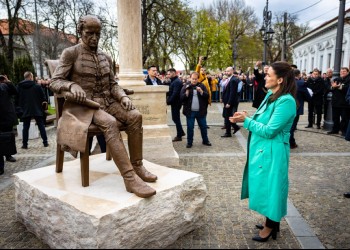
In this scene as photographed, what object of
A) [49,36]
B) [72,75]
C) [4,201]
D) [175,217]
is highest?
[49,36]

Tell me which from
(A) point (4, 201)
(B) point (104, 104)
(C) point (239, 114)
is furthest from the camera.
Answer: (A) point (4, 201)

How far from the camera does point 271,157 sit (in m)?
2.89

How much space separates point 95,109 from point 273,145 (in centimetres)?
199

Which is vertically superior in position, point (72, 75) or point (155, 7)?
point (155, 7)

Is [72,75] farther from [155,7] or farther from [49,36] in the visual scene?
[49,36]

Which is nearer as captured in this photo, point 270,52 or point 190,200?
point 190,200

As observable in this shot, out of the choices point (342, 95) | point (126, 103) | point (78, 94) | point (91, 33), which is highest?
point (91, 33)

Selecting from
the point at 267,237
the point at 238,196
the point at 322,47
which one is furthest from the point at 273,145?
the point at 322,47

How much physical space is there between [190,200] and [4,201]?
9.60ft

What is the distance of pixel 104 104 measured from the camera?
3.73m

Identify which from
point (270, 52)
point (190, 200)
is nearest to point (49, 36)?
point (190, 200)

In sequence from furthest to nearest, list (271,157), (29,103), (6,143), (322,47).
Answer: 1. (322,47)
2. (29,103)
3. (6,143)
4. (271,157)

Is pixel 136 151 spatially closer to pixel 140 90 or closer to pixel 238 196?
pixel 238 196

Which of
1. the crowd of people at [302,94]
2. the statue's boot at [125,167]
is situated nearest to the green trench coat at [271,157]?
the statue's boot at [125,167]
